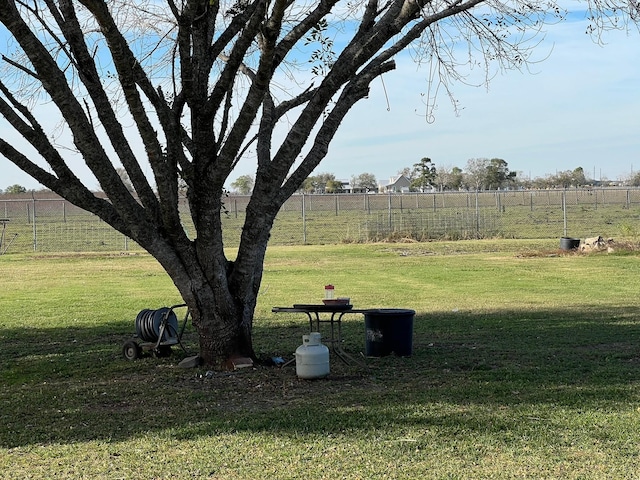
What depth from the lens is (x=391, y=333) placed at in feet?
31.6

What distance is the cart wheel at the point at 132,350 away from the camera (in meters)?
9.84

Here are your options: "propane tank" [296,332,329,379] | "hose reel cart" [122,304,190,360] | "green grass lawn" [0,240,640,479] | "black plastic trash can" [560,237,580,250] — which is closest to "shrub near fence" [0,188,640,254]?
"black plastic trash can" [560,237,580,250]

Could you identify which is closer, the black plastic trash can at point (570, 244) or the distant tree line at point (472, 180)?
the black plastic trash can at point (570, 244)

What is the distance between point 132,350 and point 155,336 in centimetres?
31

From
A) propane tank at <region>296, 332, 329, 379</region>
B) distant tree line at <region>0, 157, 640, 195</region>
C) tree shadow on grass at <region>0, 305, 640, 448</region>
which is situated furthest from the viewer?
distant tree line at <region>0, 157, 640, 195</region>

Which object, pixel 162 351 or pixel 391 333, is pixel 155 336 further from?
pixel 391 333

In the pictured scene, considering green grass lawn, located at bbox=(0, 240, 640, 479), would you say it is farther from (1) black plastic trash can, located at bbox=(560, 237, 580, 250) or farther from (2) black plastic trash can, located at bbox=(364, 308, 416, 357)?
(1) black plastic trash can, located at bbox=(560, 237, 580, 250)

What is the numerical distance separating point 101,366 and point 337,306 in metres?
2.91

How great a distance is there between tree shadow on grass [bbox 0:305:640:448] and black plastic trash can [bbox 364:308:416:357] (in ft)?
0.55

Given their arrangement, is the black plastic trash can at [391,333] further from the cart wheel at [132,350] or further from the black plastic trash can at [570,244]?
the black plastic trash can at [570,244]

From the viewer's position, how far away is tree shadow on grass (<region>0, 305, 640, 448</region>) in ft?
21.3

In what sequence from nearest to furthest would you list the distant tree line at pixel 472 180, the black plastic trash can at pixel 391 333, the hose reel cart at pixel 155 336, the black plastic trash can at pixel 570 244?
the black plastic trash can at pixel 391 333, the hose reel cart at pixel 155 336, the black plastic trash can at pixel 570 244, the distant tree line at pixel 472 180

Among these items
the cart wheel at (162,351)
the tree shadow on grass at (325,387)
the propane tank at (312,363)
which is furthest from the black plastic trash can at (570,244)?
the propane tank at (312,363)

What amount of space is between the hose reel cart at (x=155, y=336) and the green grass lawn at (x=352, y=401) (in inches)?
6.4
